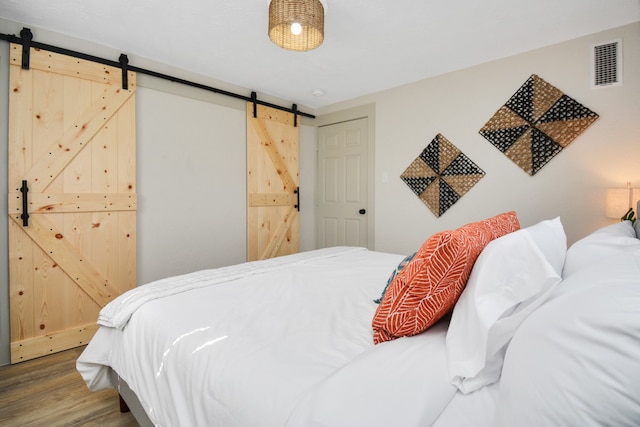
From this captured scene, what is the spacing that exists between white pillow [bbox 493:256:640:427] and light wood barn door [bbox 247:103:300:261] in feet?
11.0

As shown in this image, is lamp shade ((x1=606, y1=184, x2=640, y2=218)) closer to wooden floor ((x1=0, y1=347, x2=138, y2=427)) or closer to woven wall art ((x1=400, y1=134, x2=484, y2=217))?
woven wall art ((x1=400, y1=134, x2=484, y2=217))

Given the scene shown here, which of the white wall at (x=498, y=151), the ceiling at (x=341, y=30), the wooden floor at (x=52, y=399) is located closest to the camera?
the wooden floor at (x=52, y=399)

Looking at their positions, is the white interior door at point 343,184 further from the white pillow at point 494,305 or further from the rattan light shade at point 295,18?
the white pillow at point 494,305

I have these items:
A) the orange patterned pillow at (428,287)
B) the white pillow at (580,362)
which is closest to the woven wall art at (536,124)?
the orange patterned pillow at (428,287)

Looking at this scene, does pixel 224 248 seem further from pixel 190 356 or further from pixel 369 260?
pixel 190 356

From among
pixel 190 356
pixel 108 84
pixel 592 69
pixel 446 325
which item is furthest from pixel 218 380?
pixel 592 69

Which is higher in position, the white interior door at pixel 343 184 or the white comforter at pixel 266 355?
the white interior door at pixel 343 184

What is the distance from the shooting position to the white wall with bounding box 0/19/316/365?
9.53 ft

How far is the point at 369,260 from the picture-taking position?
2.37m

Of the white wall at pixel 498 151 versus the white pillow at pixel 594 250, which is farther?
the white wall at pixel 498 151

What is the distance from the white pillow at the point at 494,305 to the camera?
759mm

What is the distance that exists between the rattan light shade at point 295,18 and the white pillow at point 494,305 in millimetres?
1680

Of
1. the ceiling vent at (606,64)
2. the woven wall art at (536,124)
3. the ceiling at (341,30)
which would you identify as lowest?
the woven wall art at (536,124)

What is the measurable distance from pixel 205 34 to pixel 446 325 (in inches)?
106
